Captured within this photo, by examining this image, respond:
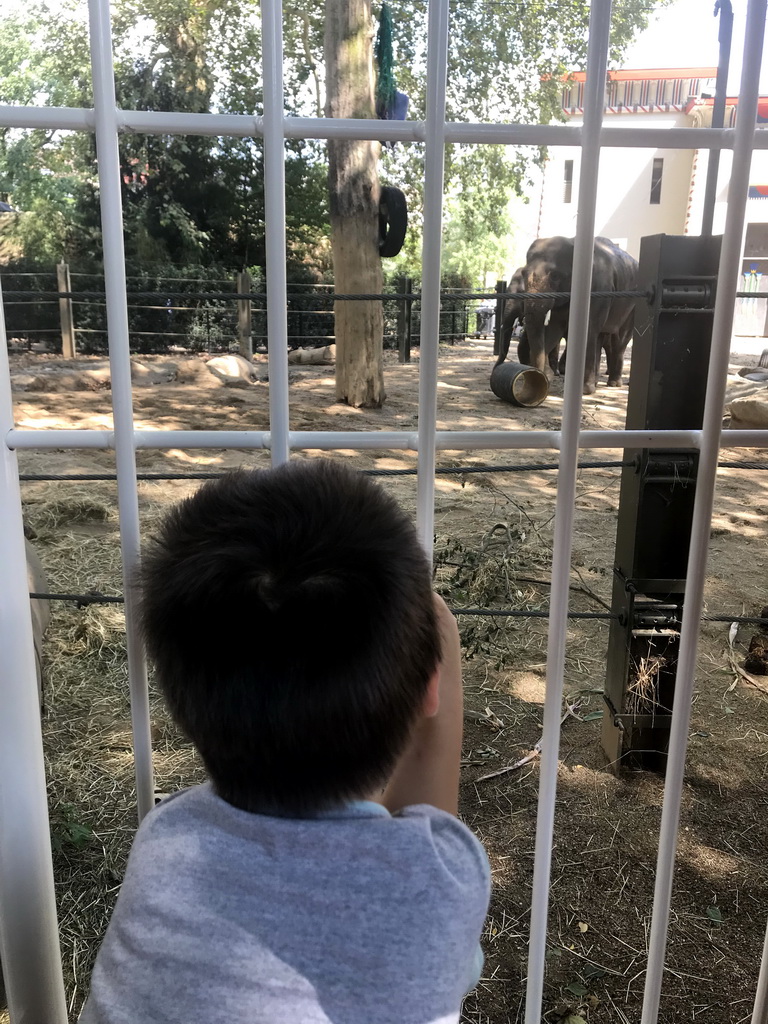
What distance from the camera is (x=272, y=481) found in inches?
28.0

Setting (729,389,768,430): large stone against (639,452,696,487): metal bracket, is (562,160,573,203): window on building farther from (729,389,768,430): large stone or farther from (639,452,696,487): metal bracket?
(639,452,696,487): metal bracket

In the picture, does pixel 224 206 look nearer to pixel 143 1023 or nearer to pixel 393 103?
pixel 393 103

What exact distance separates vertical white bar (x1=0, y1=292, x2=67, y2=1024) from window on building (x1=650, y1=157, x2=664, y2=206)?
2493 cm

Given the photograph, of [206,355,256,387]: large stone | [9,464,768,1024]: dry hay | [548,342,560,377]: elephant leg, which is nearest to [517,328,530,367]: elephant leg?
[548,342,560,377]: elephant leg

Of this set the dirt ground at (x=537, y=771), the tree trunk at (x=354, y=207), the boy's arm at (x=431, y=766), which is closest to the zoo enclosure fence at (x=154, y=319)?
the tree trunk at (x=354, y=207)

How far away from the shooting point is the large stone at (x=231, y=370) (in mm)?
8453

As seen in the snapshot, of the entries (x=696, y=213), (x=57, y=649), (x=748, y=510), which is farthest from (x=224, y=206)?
(x=696, y=213)

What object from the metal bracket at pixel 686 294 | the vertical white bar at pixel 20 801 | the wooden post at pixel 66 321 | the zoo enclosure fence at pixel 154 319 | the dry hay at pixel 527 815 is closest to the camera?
the vertical white bar at pixel 20 801

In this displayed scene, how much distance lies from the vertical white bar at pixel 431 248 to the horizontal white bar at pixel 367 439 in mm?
29

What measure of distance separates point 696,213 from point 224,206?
51.2 ft

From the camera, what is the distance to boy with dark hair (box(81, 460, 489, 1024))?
2.06 feet

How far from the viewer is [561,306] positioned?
9281mm

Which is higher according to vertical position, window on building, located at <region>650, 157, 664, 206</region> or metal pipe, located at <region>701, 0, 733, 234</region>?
window on building, located at <region>650, 157, 664, 206</region>

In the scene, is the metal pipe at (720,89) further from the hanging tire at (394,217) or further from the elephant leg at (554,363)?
the elephant leg at (554,363)
